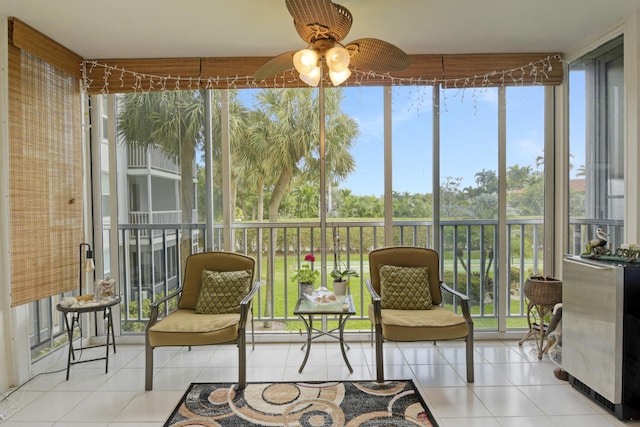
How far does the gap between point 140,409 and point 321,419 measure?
115 centimetres

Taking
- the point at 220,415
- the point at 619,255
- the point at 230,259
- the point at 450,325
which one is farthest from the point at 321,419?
the point at 619,255

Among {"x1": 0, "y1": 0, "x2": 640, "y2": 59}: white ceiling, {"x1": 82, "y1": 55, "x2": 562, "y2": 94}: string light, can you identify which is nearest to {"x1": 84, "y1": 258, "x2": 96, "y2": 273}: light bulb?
{"x1": 82, "y1": 55, "x2": 562, "y2": 94}: string light

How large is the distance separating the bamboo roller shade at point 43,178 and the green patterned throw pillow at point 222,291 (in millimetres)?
1130

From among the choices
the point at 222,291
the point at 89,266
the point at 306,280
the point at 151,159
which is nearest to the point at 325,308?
the point at 306,280

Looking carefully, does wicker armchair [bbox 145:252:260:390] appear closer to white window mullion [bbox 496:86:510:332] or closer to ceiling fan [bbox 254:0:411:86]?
ceiling fan [bbox 254:0:411:86]

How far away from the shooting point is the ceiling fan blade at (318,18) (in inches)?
77.1

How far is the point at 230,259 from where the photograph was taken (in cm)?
339

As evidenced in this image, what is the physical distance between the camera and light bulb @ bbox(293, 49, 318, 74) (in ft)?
7.55

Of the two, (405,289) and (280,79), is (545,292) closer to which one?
(405,289)

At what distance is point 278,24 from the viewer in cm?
292

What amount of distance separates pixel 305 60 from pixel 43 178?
87.2 inches

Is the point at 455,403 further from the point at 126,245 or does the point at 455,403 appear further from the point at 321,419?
the point at 126,245

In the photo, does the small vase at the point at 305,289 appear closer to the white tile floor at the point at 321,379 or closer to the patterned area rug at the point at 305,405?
the white tile floor at the point at 321,379

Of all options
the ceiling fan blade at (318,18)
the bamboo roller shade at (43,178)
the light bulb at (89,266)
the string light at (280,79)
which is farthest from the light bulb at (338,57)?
the light bulb at (89,266)
